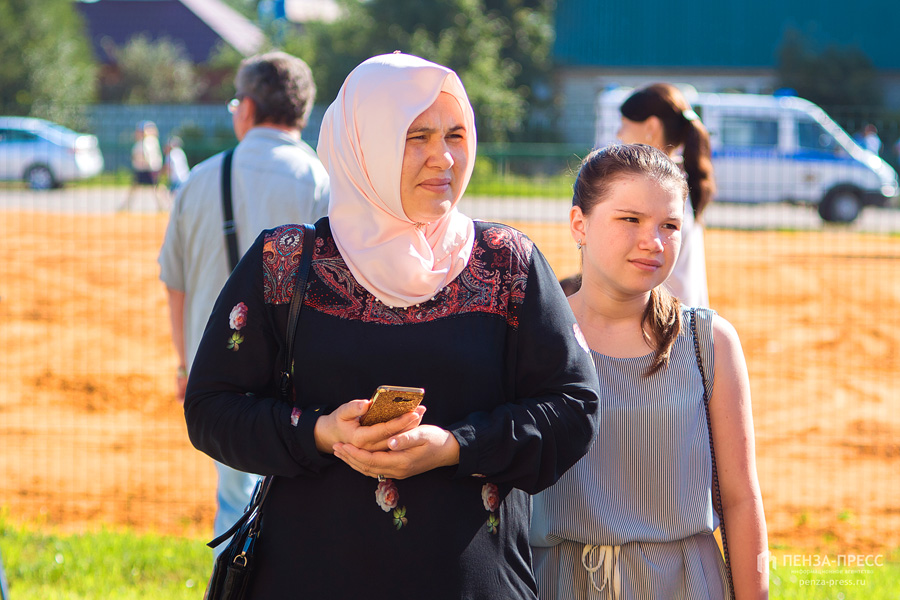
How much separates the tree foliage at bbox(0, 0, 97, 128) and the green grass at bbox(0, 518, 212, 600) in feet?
98.2

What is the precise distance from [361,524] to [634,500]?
2.29 ft

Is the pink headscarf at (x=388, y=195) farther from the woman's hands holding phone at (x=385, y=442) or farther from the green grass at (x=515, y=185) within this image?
the green grass at (x=515, y=185)

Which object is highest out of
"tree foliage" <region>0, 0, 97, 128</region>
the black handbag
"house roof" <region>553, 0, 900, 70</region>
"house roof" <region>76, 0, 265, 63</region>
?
"house roof" <region>76, 0, 265, 63</region>

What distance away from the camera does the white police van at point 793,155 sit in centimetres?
1850

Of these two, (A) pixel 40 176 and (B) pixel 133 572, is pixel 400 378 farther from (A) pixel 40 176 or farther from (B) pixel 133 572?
(A) pixel 40 176

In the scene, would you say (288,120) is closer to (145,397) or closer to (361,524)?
(361,524)

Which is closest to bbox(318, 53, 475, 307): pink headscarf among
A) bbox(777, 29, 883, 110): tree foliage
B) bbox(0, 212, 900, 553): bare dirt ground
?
bbox(0, 212, 900, 553): bare dirt ground

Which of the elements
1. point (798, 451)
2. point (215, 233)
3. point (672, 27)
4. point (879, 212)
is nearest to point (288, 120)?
point (215, 233)

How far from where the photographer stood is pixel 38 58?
33.6 m

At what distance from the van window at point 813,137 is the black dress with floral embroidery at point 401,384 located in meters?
18.9

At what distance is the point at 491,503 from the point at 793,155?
750 inches

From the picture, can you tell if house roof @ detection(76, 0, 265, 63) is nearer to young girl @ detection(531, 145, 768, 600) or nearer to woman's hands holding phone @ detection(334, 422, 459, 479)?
young girl @ detection(531, 145, 768, 600)

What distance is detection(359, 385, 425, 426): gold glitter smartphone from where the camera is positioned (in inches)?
72.7

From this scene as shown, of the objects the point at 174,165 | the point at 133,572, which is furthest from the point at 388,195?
the point at 174,165
